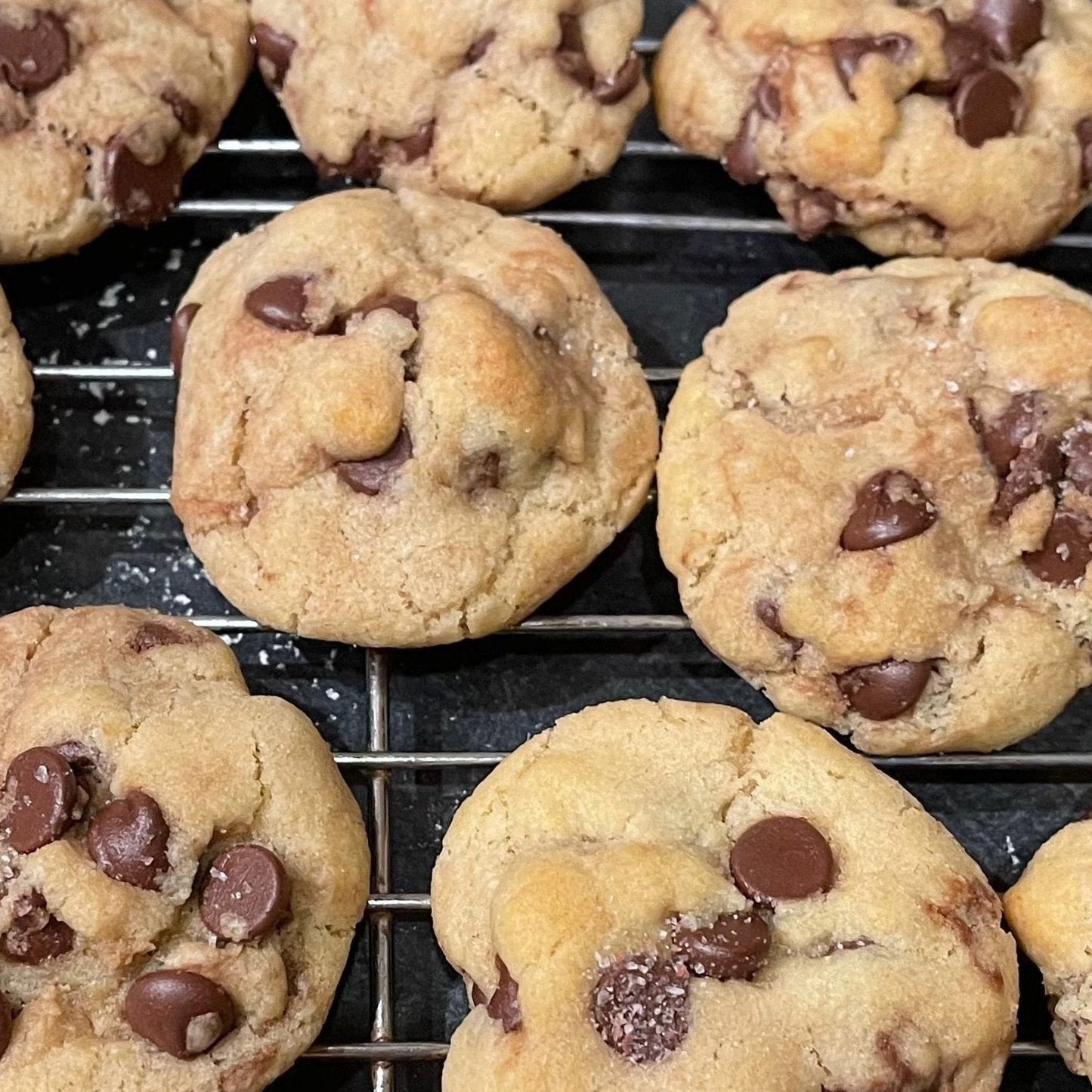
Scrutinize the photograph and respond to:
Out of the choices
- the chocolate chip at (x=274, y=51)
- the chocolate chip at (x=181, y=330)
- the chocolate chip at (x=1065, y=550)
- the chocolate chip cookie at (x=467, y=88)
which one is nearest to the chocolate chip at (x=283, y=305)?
the chocolate chip at (x=181, y=330)

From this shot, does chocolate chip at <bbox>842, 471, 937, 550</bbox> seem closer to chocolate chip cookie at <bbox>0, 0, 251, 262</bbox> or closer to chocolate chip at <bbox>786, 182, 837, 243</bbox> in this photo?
chocolate chip at <bbox>786, 182, 837, 243</bbox>

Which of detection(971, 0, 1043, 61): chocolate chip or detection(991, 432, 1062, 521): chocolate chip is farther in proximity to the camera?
detection(971, 0, 1043, 61): chocolate chip

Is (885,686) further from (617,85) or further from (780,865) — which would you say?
(617,85)

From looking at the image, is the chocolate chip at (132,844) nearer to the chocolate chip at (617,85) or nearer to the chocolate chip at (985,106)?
the chocolate chip at (617,85)

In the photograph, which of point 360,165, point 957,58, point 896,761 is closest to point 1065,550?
point 896,761

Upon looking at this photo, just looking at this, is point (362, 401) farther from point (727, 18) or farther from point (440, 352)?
point (727, 18)

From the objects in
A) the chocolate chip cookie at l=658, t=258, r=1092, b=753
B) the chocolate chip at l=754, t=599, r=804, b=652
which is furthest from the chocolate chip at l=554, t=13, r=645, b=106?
the chocolate chip at l=754, t=599, r=804, b=652

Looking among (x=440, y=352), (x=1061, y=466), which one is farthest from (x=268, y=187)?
(x=1061, y=466)
